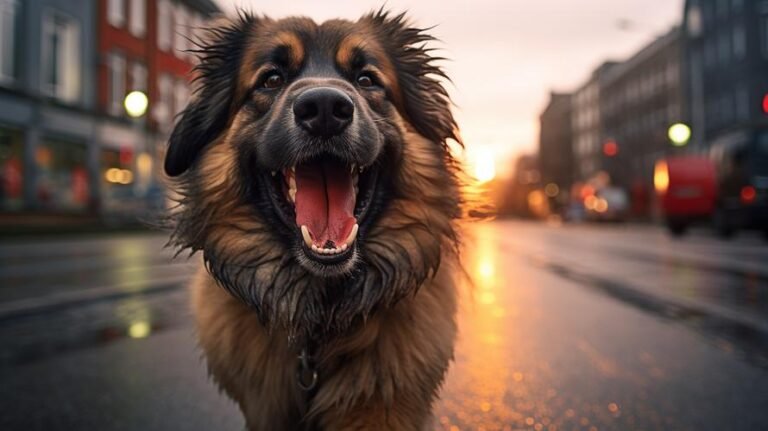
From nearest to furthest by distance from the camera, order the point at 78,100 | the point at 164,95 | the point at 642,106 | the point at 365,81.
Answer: the point at 365,81
the point at 78,100
the point at 164,95
the point at 642,106

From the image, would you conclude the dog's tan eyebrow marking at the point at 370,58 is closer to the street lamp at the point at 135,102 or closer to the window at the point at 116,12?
the street lamp at the point at 135,102

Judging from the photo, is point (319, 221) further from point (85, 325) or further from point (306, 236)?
point (85, 325)

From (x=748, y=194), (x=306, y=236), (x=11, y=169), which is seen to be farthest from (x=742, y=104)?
(x=306, y=236)

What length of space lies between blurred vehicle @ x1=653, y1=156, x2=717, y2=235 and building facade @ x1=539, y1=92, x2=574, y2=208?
76.5m

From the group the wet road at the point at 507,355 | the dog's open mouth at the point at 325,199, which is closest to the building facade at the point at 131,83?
the wet road at the point at 507,355

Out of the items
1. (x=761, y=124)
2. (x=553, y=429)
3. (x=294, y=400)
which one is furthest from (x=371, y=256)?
(x=761, y=124)

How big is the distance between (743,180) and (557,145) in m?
91.1

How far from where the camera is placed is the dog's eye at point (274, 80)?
3199 mm

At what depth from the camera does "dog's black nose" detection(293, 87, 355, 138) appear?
108 inches

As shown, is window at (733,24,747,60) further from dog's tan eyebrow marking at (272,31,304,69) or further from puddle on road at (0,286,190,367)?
dog's tan eyebrow marking at (272,31,304,69)

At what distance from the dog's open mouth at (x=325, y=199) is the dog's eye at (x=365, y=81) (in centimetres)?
44

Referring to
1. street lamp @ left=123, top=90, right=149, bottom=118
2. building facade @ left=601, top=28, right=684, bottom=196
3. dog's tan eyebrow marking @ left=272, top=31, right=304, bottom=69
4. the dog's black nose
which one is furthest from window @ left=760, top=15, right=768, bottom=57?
the dog's black nose

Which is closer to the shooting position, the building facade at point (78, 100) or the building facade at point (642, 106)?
the building facade at point (78, 100)

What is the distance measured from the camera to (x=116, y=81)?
31234mm
